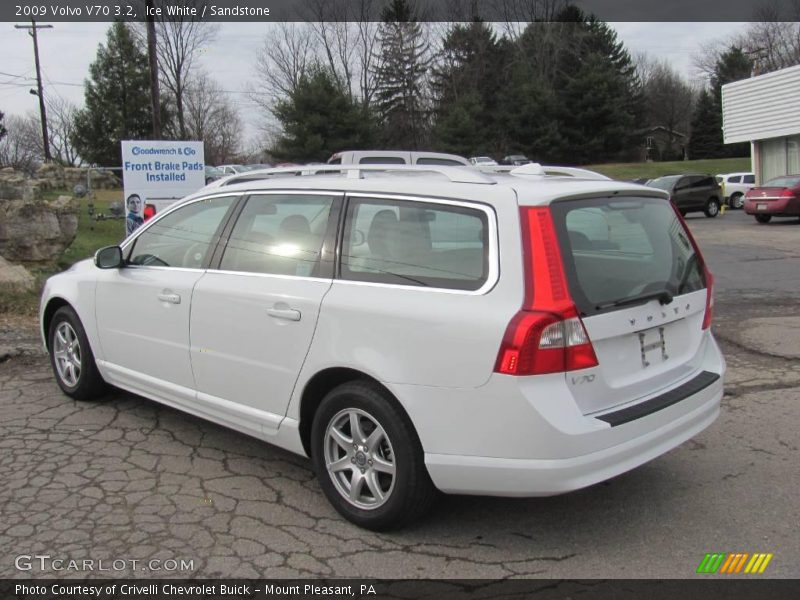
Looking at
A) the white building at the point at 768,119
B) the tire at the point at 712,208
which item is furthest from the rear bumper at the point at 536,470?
the white building at the point at 768,119

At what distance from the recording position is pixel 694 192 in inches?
1000

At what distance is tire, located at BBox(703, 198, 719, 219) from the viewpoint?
26.0 meters

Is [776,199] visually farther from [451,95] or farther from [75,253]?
[451,95]

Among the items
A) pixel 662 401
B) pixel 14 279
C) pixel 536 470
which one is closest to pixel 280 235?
pixel 536 470

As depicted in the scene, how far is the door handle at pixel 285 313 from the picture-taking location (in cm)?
359

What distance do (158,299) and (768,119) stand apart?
3161 cm

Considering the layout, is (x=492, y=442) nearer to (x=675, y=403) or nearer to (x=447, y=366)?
(x=447, y=366)

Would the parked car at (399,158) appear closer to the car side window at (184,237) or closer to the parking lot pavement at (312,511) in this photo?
the car side window at (184,237)

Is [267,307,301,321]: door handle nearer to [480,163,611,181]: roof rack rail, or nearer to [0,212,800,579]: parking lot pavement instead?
[0,212,800,579]: parking lot pavement

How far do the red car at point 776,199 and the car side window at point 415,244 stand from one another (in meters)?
20.7

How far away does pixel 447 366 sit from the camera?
119 inches

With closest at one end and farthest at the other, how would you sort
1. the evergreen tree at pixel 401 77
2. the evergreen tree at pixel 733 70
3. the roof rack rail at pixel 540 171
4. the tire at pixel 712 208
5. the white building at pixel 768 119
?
the roof rack rail at pixel 540 171 < the tire at pixel 712 208 < the white building at pixel 768 119 < the evergreen tree at pixel 401 77 < the evergreen tree at pixel 733 70

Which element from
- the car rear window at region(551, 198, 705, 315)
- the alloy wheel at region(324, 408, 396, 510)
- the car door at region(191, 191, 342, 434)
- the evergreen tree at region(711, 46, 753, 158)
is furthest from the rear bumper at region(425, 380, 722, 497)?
the evergreen tree at region(711, 46, 753, 158)

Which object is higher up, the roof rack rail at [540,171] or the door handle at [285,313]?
the roof rack rail at [540,171]
